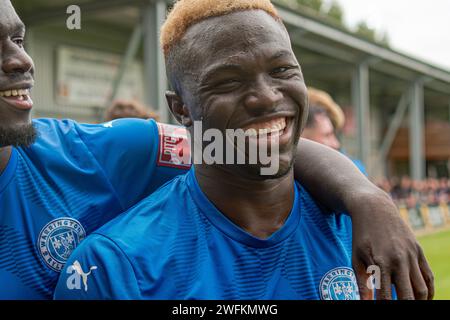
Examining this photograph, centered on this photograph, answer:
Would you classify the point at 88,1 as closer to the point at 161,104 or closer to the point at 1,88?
the point at 161,104

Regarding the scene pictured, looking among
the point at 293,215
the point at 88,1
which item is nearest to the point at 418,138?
the point at 88,1

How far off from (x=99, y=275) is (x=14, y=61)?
73cm

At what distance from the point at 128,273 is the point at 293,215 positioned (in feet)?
1.54

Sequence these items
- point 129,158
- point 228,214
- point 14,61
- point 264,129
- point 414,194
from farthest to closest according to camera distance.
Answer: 1. point 414,194
2. point 129,158
3. point 14,61
4. point 228,214
5. point 264,129

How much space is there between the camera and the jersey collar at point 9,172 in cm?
174

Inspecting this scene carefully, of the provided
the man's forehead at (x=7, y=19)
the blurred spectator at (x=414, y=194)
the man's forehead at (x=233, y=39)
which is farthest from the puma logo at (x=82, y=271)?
the blurred spectator at (x=414, y=194)

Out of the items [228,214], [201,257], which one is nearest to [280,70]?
[228,214]

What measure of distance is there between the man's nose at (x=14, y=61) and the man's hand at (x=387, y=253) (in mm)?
1006

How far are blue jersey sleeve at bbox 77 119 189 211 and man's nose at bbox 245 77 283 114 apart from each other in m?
0.58

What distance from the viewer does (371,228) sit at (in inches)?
55.8

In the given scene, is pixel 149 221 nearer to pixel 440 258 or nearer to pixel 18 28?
pixel 18 28

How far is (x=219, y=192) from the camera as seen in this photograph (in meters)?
1.56

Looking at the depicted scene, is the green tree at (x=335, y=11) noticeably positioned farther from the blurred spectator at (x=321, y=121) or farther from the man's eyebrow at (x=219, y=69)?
the man's eyebrow at (x=219, y=69)

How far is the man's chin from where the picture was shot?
1729 mm
